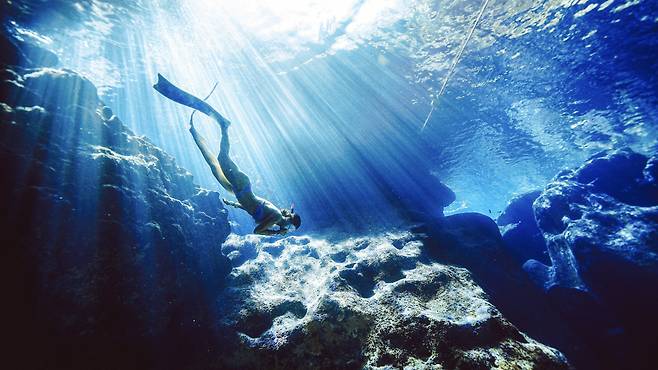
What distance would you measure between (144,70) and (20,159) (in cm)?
1340

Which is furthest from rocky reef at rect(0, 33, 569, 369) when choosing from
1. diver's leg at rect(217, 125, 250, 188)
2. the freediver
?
diver's leg at rect(217, 125, 250, 188)

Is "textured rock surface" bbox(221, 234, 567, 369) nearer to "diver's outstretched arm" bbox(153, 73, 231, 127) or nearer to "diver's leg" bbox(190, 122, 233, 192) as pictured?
"diver's leg" bbox(190, 122, 233, 192)

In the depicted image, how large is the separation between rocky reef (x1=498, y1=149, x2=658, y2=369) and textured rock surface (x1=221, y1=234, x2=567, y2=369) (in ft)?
15.4

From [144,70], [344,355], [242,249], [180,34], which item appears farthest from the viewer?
[144,70]

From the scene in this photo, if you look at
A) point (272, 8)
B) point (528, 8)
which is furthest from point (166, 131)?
point (528, 8)

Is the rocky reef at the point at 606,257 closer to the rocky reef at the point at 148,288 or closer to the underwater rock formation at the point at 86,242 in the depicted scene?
the rocky reef at the point at 148,288

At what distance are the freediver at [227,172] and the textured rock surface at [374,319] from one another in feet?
8.29

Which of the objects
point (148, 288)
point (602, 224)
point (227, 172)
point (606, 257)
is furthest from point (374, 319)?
point (602, 224)

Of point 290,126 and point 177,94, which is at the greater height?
point 177,94

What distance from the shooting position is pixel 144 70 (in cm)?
1552

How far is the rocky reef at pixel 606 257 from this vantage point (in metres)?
7.46

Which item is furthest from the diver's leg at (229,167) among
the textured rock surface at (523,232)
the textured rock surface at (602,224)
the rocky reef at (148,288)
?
the textured rock surface at (523,232)

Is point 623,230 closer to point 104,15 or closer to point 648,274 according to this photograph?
point 648,274

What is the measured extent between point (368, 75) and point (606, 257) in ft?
37.0
